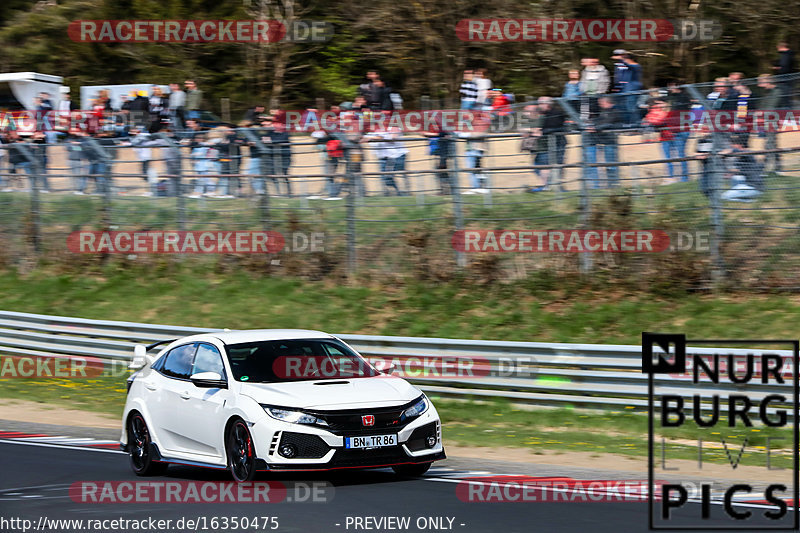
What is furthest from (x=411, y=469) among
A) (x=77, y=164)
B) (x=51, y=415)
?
(x=77, y=164)

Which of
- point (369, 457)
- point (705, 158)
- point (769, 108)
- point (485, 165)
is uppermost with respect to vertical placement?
point (769, 108)

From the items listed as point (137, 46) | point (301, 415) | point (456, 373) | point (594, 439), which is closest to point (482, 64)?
point (137, 46)

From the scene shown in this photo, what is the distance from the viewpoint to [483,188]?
19094 millimetres

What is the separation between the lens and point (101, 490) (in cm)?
1015

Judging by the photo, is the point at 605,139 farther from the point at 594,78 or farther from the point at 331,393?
the point at 331,393

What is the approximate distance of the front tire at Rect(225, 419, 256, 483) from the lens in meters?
9.86

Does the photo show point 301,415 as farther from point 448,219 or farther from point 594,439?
point 448,219

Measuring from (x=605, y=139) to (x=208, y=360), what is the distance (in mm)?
8918

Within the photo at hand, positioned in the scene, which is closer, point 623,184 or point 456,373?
point 456,373

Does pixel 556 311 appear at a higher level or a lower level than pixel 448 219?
lower

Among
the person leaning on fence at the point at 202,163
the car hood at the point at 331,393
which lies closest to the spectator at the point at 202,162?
the person leaning on fence at the point at 202,163

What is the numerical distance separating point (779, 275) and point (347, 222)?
7.71 m

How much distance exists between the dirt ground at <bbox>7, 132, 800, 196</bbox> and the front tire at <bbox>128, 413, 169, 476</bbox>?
352 inches

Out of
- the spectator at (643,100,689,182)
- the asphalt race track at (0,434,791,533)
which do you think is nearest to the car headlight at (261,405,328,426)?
the asphalt race track at (0,434,791,533)
